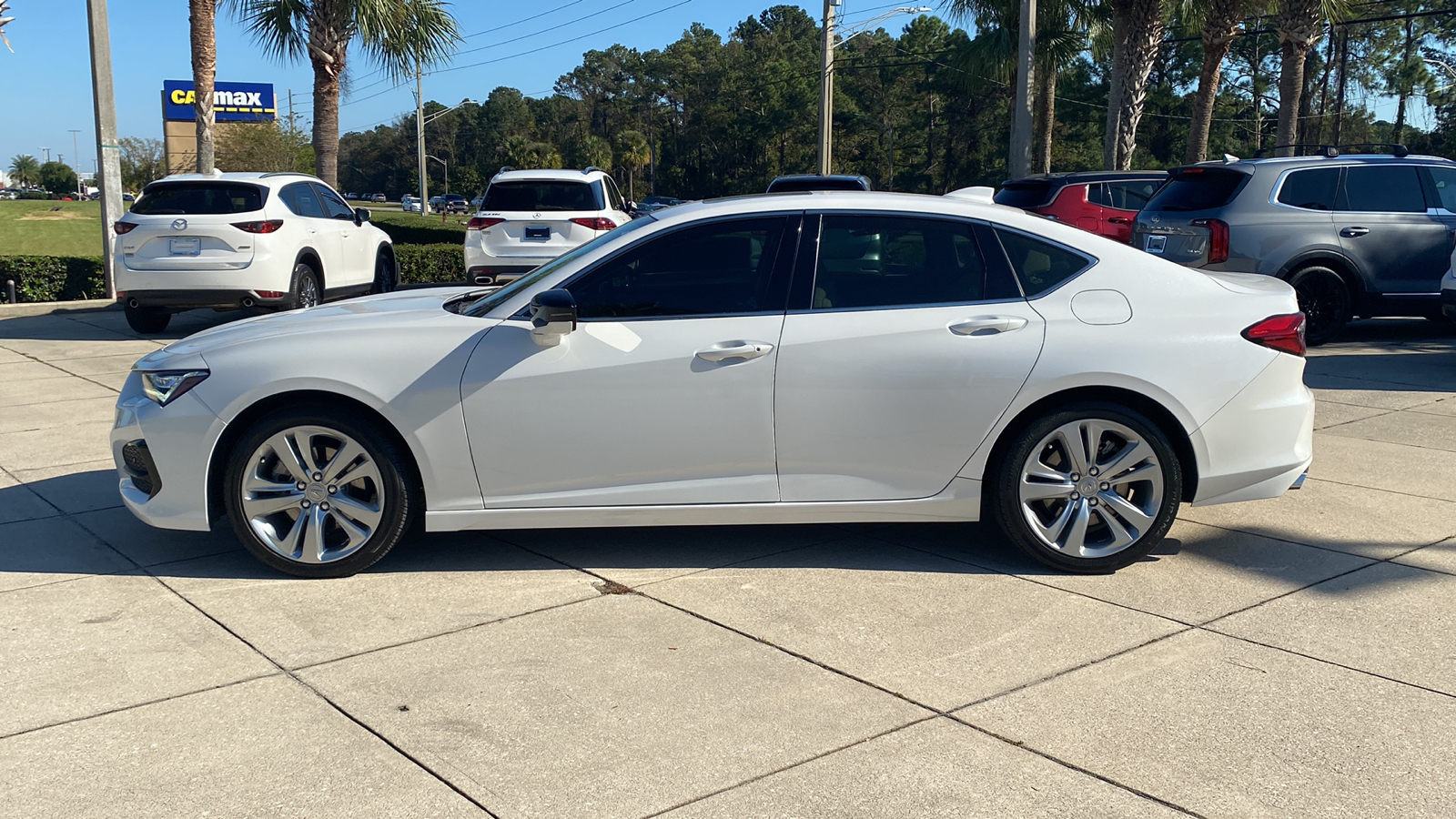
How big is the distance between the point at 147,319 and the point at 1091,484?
11.9 m

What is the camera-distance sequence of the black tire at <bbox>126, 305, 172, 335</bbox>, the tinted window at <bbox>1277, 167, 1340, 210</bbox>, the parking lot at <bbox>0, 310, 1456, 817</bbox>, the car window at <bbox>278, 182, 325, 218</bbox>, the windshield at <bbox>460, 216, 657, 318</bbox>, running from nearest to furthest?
1. the parking lot at <bbox>0, 310, 1456, 817</bbox>
2. the windshield at <bbox>460, 216, 657, 318</bbox>
3. the tinted window at <bbox>1277, 167, 1340, 210</bbox>
4. the car window at <bbox>278, 182, 325, 218</bbox>
5. the black tire at <bbox>126, 305, 172, 335</bbox>

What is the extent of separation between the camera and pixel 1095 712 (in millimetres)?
3699

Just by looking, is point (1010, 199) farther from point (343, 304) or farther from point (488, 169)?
point (488, 169)

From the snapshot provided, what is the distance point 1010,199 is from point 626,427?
34.4ft

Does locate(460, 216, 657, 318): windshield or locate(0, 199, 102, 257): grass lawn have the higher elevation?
locate(0, 199, 102, 257): grass lawn

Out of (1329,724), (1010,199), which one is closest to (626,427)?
(1329,724)

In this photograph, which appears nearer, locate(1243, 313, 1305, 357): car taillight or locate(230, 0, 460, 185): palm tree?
locate(1243, 313, 1305, 357): car taillight

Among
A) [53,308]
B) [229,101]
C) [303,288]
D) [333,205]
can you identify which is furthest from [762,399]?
[229,101]

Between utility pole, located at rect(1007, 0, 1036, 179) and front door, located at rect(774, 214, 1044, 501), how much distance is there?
1530 cm

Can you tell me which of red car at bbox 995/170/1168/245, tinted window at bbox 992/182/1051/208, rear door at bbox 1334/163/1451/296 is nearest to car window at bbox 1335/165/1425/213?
rear door at bbox 1334/163/1451/296

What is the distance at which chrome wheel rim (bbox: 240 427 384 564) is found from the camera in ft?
16.0

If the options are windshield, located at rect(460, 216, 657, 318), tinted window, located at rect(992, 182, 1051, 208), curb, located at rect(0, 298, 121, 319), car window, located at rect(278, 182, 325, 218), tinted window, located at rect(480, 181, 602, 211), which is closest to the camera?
windshield, located at rect(460, 216, 657, 318)

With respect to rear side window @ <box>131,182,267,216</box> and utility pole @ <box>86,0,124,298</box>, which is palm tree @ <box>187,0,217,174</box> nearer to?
utility pole @ <box>86,0,124,298</box>

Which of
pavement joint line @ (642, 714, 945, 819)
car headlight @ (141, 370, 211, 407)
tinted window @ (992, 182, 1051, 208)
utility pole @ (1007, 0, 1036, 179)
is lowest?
pavement joint line @ (642, 714, 945, 819)
